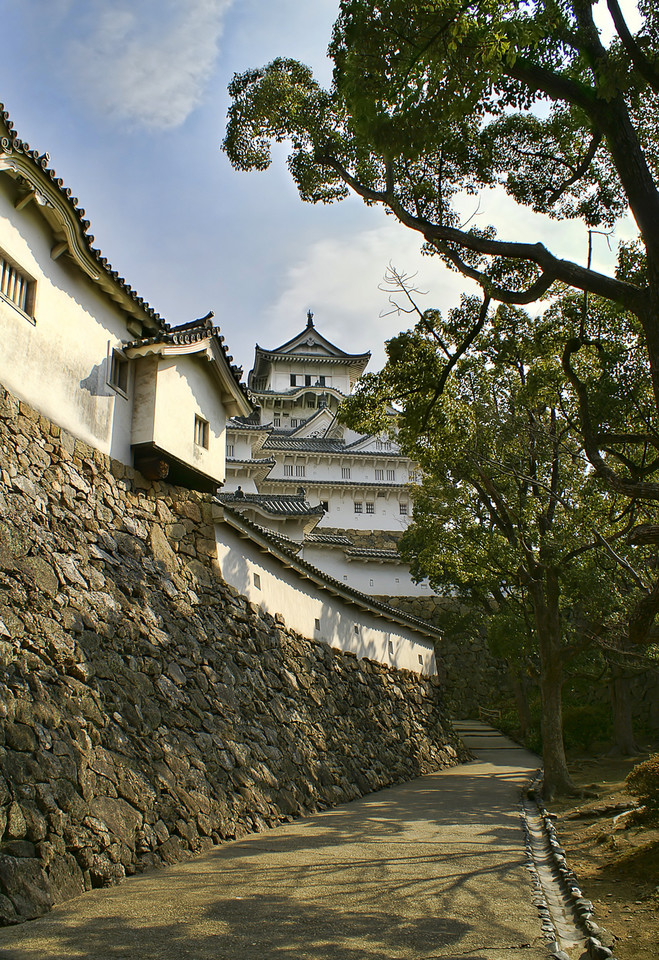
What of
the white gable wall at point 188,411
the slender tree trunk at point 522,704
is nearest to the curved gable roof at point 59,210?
the white gable wall at point 188,411

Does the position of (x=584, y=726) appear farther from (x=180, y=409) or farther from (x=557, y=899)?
(x=180, y=409)

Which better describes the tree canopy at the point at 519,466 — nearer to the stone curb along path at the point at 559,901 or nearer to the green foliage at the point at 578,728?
the stone curb along path at the point at 559,901

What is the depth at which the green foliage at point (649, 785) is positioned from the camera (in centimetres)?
1002

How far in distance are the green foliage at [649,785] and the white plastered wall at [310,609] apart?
756 centimetres

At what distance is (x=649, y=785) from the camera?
1007 centimetres

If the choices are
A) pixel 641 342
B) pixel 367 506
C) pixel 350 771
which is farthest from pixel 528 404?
pixel 367 506

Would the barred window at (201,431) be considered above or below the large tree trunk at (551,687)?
above

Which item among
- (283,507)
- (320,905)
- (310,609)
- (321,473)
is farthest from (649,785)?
(321,473)

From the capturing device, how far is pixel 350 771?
15.1 metres

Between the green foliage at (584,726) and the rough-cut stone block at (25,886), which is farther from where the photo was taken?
the green foliage at (584,726)

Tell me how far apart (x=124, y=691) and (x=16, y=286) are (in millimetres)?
6058

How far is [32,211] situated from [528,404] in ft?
33.7

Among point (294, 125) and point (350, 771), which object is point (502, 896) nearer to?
point (350, 771)

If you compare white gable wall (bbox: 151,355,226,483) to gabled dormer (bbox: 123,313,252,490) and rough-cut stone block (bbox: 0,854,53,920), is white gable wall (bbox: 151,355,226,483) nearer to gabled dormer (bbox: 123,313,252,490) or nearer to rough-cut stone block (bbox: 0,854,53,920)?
gabled dormer (bbox: 123,313,252,490)
